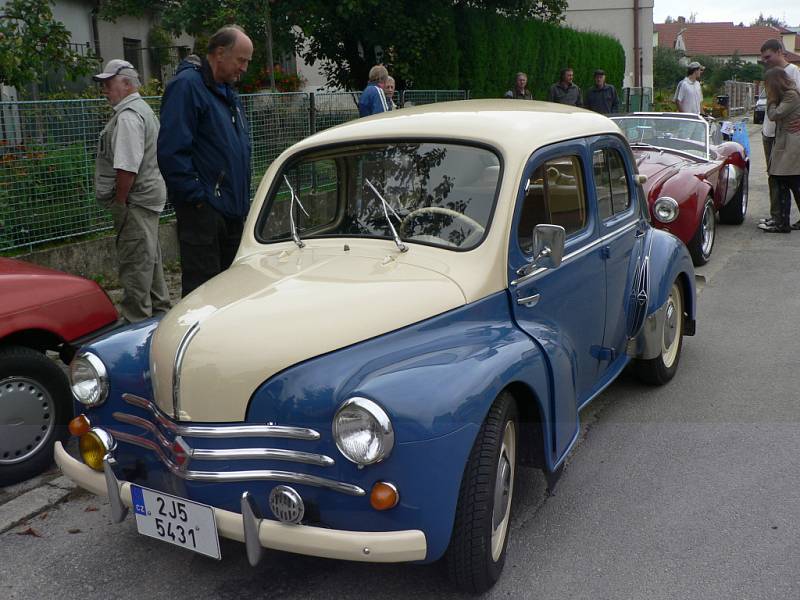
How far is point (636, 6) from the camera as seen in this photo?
33.8 m

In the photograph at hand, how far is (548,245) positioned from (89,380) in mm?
1900

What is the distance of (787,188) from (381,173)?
828 centimetres

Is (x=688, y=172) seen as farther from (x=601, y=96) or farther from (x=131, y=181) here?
(x=601, y=96)

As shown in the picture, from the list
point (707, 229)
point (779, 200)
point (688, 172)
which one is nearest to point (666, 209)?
point (688, 172)

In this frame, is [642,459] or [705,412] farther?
[705,412]

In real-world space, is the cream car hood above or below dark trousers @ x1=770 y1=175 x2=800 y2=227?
above

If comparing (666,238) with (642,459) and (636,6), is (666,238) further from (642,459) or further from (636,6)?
(636,6)

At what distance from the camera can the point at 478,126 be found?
3980 mm

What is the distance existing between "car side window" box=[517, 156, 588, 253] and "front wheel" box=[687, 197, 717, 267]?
5.10 metres

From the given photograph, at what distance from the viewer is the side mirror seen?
11.8ft

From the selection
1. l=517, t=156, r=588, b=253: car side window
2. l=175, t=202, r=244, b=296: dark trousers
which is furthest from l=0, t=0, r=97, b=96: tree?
l=517, t=156, r=588, b=253: car side window

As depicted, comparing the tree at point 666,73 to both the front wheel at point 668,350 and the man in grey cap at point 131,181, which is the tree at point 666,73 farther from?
the man in grey cap at point 131,181

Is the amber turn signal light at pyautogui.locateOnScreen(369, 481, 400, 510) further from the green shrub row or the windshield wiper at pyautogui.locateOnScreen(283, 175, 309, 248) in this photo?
the green shrub row

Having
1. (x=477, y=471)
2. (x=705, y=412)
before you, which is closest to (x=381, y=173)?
(x=477, y=471)
